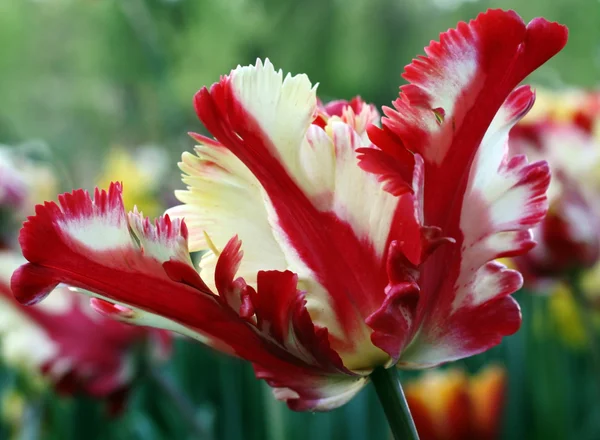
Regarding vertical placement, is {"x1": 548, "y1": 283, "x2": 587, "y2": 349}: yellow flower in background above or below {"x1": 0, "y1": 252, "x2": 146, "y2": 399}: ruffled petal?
below

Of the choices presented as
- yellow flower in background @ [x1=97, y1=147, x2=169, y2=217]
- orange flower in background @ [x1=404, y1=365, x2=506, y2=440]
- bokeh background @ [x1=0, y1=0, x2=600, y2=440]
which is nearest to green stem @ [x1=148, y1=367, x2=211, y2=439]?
bokeh background @ [x1=0, y1=0, x2=600, y2=440]

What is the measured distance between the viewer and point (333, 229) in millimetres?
239

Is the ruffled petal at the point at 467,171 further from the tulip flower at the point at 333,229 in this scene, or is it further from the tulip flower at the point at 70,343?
the tulip flower at the point at 70,343

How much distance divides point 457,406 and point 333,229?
1.38 feet

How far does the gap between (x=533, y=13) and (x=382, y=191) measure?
12.6 ft

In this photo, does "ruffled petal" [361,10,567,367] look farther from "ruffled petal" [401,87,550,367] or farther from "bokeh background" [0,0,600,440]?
"bokeh background" [0,0,600,440]

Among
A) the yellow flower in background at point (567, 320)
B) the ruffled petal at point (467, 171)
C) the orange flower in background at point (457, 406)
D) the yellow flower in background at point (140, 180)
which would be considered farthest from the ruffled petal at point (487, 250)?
the yellow flower in background at point (140, 180)

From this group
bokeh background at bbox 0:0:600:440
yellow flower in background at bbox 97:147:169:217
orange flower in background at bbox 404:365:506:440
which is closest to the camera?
orange flower in background at bbox 404:365:506:440

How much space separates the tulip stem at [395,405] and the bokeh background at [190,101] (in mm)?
427

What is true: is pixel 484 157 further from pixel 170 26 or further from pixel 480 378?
pixel 170 26

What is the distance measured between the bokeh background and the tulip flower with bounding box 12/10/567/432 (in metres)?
0.43

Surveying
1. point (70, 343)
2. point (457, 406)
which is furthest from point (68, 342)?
point (457, 406)

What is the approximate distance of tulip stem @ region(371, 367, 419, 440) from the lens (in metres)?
0.22

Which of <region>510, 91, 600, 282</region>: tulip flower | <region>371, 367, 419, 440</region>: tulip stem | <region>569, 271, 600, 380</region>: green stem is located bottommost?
<region>569, 271, 600, 380</region>: green stem
